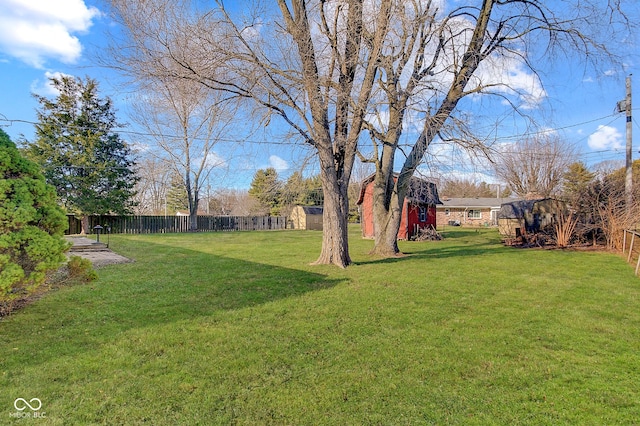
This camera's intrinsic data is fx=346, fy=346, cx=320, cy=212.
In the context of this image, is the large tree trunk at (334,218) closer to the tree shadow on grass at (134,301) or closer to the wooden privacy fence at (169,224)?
the tree shadow on grass at (134,301)

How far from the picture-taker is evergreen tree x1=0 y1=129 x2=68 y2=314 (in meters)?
4.12

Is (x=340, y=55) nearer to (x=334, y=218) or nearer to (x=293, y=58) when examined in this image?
(x=293, y=58)

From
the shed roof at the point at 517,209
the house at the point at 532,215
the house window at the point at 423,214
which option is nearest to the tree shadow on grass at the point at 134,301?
the house at the point at 532,215

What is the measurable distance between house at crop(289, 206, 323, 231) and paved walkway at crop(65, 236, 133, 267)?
74.8 ft

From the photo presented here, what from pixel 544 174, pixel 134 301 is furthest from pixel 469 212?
pixel 134 301

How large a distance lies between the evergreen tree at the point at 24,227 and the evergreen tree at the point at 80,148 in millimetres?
20664

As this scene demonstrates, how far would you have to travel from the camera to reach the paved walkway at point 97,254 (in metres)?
9.70

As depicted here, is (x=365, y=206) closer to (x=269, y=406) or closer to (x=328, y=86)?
(x=328, y=86)

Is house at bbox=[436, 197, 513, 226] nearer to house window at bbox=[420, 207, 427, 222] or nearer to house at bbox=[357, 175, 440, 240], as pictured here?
house at bbox=[357, 175, 440, 240]

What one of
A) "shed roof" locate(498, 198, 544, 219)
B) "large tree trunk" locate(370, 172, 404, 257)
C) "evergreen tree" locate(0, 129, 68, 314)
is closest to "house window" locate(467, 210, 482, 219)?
"shed roof" locate(498, 198, 544, 219)

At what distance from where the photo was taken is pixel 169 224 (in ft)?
89.3

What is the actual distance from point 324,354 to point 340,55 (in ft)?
24.4

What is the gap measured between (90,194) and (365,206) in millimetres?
17863

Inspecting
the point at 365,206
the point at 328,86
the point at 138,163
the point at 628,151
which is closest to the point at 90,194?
the point at 138,163
